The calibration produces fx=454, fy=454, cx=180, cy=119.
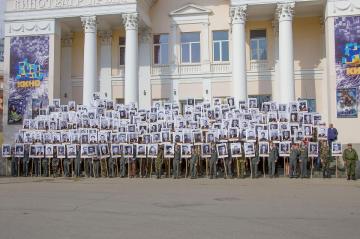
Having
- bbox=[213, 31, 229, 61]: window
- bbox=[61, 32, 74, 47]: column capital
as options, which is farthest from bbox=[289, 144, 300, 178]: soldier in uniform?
bbox=[61, 32, 74, 47]: column capital

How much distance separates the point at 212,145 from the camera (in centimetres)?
2033

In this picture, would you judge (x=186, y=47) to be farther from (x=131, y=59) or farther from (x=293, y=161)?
(x=293, y=161)

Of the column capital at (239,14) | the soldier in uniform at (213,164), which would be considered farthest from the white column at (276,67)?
the soldier in uniform at (213,164)

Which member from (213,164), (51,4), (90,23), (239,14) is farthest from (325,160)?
(51,4)

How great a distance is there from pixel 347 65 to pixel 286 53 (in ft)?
12.4

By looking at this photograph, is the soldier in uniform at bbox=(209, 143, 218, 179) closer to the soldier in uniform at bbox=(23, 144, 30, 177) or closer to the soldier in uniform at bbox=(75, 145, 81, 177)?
the soldier in uniform at bbox=(75, 145, 81, 177)

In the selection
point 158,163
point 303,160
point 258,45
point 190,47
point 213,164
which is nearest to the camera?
point 303,160

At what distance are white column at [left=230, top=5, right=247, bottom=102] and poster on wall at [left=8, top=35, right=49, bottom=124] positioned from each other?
13138 millimetres

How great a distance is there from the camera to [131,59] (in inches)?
1217

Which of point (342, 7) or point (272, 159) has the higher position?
point (342, 7)

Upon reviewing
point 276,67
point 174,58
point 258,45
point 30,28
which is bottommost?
point 276,67

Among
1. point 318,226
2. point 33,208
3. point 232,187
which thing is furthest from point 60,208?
point 232,187

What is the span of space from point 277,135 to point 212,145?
2929 millimetres

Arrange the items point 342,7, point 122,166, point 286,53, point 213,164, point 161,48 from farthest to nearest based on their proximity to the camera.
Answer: point 161,48, point 286,53, point 342,7, point 122,166, point 213,164
